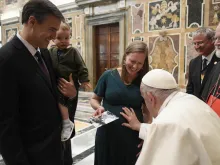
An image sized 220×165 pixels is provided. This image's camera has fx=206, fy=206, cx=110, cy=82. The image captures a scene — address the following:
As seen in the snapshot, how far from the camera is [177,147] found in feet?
3.08

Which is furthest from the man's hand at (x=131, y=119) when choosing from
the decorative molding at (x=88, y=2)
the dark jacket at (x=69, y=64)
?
the decorative molding at (x=88, y=2)

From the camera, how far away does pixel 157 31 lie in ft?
21.4

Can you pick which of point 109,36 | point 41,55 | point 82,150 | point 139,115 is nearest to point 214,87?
point 139,115

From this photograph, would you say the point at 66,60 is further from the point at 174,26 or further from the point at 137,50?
the point at 174,26

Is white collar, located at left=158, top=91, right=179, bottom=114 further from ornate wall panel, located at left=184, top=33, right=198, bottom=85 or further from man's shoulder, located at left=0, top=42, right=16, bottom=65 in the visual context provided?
ornate wall panel, located at left=184, top=33, right=198, bottom=85

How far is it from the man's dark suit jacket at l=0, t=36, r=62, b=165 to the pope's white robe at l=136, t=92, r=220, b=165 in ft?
1.94

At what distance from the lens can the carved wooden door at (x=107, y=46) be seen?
25.7 ft

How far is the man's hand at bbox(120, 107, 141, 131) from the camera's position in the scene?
166cm

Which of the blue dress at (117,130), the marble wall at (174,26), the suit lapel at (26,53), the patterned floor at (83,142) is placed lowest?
the patterned floor at (83,142)

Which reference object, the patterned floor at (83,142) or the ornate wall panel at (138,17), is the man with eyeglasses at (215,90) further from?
the ornate wall panel at (138,17)

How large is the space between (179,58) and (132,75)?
4.82m

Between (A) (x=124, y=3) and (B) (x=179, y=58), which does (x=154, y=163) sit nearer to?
(B) (x=179, y=58)

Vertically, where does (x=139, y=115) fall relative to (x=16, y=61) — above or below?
below

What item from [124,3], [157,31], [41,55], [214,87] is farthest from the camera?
[124,3]
